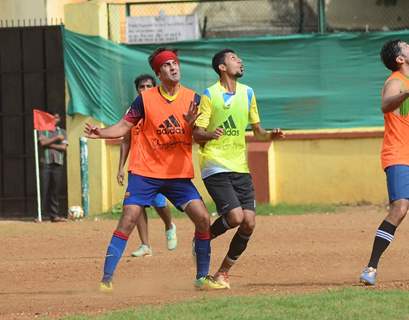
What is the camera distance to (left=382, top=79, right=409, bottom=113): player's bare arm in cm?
880

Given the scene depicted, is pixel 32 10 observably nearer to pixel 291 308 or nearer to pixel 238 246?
pixel 238 246

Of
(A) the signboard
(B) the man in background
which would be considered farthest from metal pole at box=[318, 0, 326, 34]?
(B) the man in background

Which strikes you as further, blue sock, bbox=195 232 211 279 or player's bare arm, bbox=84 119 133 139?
blue sock, bbox=195 232 211 279

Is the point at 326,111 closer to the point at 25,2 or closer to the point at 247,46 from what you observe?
the point at 247,46

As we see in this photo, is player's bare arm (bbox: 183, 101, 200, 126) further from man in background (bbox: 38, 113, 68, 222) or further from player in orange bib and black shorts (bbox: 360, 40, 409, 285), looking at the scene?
man in background (bbox: 38, 113, 68, 222)

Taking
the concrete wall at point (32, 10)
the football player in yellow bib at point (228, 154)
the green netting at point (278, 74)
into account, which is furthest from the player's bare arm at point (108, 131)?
the concrete wall at point (32, 10)

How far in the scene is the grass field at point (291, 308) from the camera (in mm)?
7184

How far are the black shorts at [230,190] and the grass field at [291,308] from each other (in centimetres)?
131

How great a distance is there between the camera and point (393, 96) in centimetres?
884

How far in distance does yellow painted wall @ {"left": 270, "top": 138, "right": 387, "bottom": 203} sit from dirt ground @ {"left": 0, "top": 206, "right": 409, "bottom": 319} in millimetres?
750

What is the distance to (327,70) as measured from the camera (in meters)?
17.3

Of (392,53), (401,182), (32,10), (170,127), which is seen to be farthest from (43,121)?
(401,182)

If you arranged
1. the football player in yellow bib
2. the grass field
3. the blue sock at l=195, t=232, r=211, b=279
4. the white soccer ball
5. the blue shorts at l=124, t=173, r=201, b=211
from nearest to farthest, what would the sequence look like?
the grass field, the blue shorts at l=124, t=173, r=201, b=211, the blue sock at l=195, t=232, r=211, b=279, the football player in yellow bib, the white soccer ball

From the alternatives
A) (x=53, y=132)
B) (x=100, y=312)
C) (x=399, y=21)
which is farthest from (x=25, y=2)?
(x=100, y=312)
